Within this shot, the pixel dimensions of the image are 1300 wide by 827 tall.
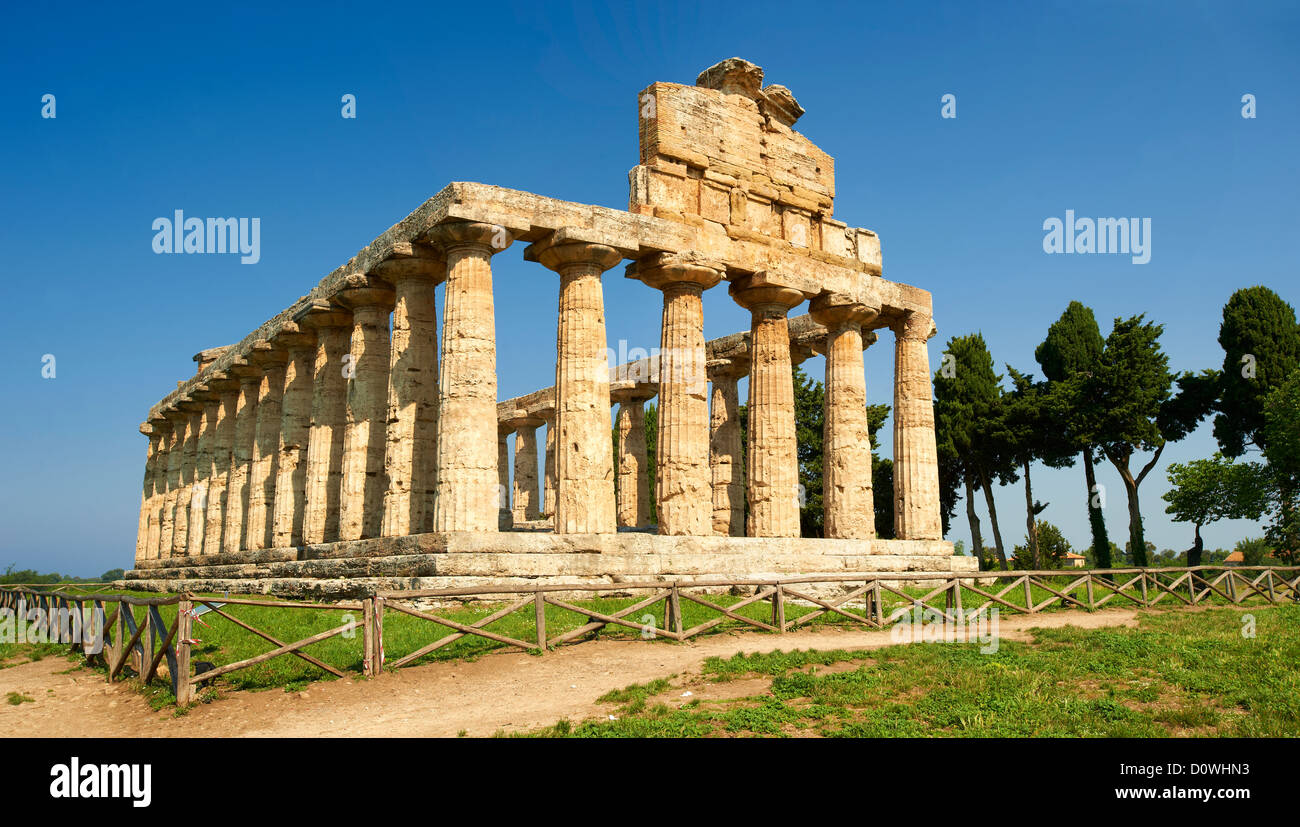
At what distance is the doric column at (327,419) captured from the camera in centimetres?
2681

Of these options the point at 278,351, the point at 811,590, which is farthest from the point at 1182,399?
the point at 278,351


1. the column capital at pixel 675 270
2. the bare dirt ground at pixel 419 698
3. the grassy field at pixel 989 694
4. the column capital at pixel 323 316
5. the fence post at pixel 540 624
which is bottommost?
the bare dirt ground at pixel 419 698

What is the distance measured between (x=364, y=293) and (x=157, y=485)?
27.7 m

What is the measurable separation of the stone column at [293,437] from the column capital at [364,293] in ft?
11.6

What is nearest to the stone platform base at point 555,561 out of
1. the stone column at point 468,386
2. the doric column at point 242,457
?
the stone column at point 468,386

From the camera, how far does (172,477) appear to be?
43.2 metres

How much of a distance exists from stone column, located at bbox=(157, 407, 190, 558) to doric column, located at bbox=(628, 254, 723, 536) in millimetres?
28041

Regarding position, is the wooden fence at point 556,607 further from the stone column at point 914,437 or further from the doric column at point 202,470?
the doric column at point 202,470

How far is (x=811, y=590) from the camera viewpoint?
74.7ft

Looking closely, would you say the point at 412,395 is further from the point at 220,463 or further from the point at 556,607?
the point at 220,463

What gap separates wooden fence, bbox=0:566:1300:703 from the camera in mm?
12367

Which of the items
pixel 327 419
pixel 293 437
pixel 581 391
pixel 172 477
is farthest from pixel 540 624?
pixel 172 477
